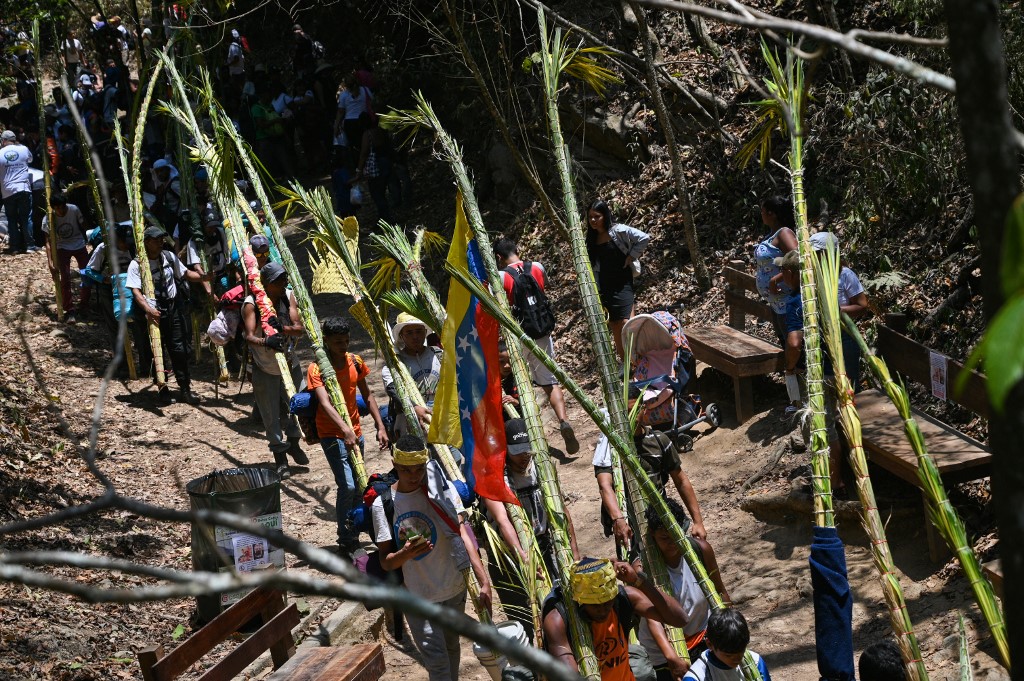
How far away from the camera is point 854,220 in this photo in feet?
28.4

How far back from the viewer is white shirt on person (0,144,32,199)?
14.0m

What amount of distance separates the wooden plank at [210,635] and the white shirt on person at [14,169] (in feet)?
34.7

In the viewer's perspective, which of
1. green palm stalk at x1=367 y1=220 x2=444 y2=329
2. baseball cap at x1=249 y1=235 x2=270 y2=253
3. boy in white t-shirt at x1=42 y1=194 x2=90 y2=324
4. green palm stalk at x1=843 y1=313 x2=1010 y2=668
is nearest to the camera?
green palm stalk at x1=843 y1=313 x2=1010 y2=668

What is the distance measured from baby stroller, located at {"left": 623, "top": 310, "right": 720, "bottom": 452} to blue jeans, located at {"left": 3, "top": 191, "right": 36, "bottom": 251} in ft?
36.4

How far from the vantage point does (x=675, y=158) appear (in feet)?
32.2

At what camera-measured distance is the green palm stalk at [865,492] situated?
304cm

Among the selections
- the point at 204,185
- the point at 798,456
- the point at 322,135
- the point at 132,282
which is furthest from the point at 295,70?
the point at 798,456

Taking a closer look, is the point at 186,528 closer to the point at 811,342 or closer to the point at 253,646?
the point at 253,646

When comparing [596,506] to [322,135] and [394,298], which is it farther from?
[322,135]

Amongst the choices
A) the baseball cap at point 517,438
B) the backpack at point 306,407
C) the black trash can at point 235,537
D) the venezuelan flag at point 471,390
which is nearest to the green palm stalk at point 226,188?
the backpack at point 306,407

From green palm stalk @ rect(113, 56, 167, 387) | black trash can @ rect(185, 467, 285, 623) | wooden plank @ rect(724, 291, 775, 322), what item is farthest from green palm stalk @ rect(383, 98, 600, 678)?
green palm stalk @ rect(113, 56, 167, 387)

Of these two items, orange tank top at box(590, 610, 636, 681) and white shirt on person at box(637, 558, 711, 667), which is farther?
white shirt on person at box(637, 558, 711, 667)

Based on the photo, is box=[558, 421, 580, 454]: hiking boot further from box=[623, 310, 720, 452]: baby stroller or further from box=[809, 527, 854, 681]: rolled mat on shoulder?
box=[809, 527, 854, 681]: rolled mat on shoulder

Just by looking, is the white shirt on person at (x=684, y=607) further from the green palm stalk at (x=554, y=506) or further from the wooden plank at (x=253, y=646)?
the wooden plank at (x=253, y=646)
